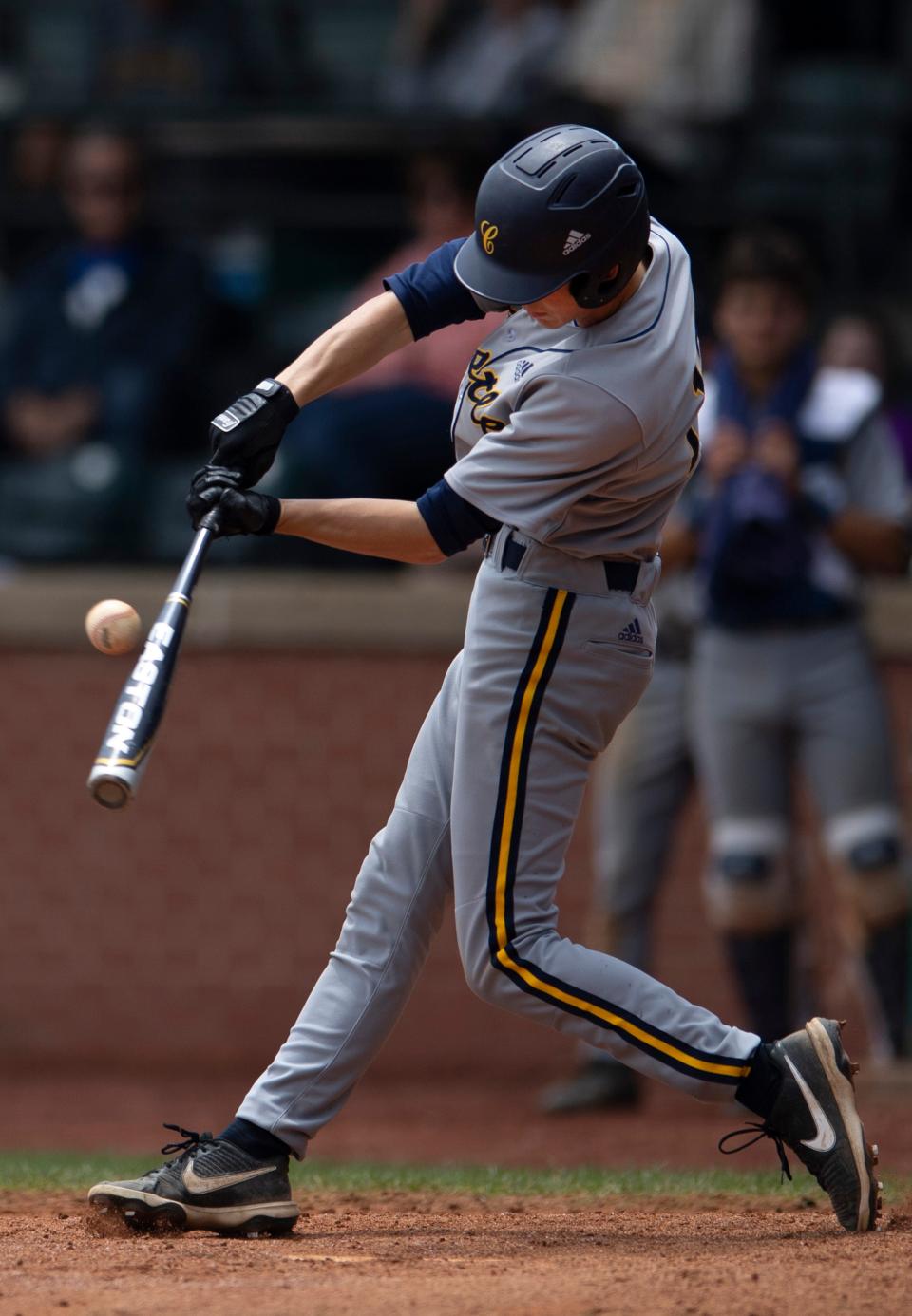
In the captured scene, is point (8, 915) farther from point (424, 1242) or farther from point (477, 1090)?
point (424, 1242)

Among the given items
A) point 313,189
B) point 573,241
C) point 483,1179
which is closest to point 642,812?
point 483,1179

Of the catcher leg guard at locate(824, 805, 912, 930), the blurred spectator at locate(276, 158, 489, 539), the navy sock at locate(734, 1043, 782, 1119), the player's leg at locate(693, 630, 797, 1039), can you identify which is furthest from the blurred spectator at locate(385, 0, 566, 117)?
the navy sock at locate(734, 1043, 782, 1119)

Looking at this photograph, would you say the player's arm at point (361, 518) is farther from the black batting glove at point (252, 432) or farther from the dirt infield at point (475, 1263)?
the dirt infield at point (475, 1263)

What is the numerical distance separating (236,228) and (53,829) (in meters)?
2.80

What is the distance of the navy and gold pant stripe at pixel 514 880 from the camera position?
344cm

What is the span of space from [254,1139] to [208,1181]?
104 millimetres

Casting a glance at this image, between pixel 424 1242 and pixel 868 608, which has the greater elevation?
pixel 868 608

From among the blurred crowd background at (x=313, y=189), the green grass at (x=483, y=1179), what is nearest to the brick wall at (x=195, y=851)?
the blurred crowd background at (x=313, y=189)

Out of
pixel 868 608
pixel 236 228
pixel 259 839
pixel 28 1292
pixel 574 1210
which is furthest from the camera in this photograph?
pixel 236 228

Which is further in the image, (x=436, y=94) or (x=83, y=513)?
(x=436, y=94)

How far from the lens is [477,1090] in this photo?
24.5 feet

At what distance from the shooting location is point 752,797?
618 centimetres

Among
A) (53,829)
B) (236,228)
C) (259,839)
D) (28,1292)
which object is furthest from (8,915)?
(28,1292)

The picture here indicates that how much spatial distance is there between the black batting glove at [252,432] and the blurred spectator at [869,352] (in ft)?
13.4
